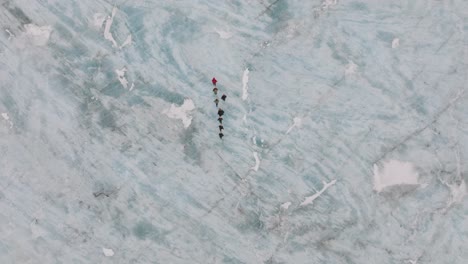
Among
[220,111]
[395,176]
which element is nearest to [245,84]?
[220,111]

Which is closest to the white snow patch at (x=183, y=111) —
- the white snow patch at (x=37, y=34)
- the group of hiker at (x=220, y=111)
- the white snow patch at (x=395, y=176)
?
the group of hiker at (x=220, y=111)

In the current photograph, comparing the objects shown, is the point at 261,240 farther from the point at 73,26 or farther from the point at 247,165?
the point at 73,26

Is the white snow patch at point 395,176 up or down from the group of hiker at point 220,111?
down

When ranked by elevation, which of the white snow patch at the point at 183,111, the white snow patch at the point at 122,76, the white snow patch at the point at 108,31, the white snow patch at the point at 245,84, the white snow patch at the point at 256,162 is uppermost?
the white snow patch at the point at 108,31

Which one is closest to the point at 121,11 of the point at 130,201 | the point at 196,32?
the point at 196,32

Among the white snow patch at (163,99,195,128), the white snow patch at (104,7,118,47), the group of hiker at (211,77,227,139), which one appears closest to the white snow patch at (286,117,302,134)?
the group of hiker at (211,77,227,139)

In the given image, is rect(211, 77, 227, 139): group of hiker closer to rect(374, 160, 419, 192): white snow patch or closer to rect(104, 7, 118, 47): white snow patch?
rect(104, 7, 118, 47): white snow patch

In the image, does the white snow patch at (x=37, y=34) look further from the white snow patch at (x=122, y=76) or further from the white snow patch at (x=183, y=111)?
the white snow patch at (x=183, y=111)
